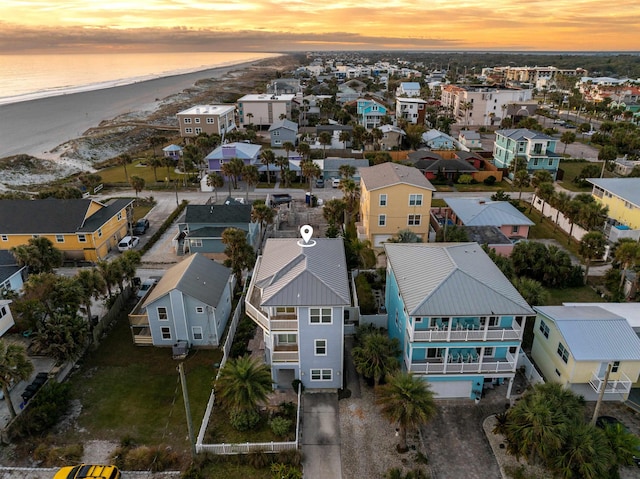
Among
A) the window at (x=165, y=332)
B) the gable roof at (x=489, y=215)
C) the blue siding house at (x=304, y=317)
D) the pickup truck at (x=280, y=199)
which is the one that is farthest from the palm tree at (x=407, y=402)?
the pickup truck at (x=280, y=199)

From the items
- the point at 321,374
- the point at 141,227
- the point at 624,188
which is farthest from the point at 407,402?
the point at 624,188

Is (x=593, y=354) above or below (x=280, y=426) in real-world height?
above

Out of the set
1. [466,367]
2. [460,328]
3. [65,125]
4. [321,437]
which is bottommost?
[65,125]

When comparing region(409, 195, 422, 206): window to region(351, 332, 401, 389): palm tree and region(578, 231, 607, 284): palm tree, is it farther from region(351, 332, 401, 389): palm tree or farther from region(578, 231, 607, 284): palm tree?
region(351, 332, 401, 389): palm tree

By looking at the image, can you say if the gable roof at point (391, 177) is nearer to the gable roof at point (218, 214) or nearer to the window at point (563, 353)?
the gable roof at point (218, 214)

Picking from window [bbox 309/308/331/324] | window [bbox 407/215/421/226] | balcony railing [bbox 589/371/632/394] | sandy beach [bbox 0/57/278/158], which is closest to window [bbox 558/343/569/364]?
balcony railing [bbox 589/371/632/394]

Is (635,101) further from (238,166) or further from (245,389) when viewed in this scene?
(245,389)

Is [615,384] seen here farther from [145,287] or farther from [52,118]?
[52,118]
